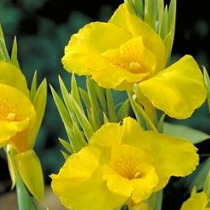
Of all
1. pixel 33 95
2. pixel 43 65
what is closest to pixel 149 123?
pixel 33 95

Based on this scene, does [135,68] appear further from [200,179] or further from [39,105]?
[200,179]

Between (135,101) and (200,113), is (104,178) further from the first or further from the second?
(200,113)

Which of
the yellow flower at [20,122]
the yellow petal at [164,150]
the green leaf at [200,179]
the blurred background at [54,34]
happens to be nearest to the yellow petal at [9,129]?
the yellow flower at [20,122]

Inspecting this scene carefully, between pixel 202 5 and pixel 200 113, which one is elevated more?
pixel 202 5

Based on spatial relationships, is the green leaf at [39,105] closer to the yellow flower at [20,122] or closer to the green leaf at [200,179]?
the yellow flower at [20,122]

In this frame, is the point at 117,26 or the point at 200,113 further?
the point at 200,113

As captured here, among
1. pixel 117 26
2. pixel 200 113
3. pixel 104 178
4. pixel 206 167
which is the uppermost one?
pixel 117 26
